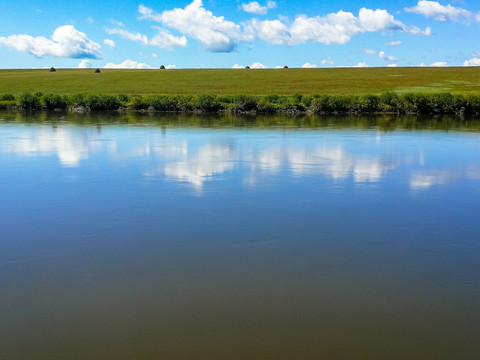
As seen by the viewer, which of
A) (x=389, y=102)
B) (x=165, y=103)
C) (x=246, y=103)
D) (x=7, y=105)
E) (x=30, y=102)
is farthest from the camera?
(x=7, y=105)

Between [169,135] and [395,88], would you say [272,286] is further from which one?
[395,88]

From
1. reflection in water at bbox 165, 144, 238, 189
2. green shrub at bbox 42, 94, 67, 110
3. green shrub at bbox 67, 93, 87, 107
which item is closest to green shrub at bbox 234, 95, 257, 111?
green shrub at bbox 67, 93, 87, 107

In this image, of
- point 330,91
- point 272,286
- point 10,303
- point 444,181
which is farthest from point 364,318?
point 330,91

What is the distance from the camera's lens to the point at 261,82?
6619cm

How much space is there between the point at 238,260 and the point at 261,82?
60.0 metres

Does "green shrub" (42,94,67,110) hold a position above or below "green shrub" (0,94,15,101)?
below

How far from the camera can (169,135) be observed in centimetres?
2636

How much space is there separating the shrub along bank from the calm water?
96.5ft

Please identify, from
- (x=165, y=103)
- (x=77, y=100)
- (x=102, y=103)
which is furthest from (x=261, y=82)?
(x=77, y=100)

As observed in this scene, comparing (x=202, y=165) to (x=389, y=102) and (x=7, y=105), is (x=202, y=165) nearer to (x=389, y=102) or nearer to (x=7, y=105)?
(x=389, y=102)

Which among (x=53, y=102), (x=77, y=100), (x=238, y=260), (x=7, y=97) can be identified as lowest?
(x=238, y=260)

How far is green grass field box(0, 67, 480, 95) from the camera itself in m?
57.5

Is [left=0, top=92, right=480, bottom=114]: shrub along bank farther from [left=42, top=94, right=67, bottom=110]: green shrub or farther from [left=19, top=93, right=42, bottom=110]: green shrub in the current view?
[left=19, top=93, right=42, bottom=110]: green shrub

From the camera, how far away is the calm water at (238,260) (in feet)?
18.4
